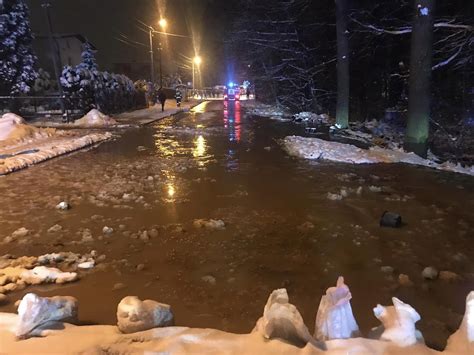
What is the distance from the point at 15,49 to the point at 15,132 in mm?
18313

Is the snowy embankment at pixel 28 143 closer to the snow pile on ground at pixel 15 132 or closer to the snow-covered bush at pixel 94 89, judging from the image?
the snow pile on ground at pixel 15 132

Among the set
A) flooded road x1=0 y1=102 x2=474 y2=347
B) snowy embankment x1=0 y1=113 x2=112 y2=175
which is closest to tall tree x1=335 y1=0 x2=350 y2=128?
snowy embankment x1=0 y1=113 x2=112 y2=175

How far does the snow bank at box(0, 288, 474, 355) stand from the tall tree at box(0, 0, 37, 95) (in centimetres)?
3139

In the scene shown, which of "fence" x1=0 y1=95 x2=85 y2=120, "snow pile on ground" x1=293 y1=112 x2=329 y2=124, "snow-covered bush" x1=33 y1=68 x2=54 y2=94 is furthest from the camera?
"snow-covered bush" x1=33 y1=68 x2=54 y2=94

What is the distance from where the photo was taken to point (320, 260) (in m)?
5.47

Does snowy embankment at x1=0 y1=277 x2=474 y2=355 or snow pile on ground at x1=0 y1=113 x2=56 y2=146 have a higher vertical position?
snow pile on ground at x1=0 y1=113 x2=56 y2=146

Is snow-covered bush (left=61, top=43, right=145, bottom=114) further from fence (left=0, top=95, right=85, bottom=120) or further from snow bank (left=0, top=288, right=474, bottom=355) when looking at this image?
snow bank (left=0, top=288, right=474, bottom=355)

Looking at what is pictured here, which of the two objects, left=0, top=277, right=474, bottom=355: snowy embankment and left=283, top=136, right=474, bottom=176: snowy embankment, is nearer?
left=0, top=277, right=474, bottom=355: snowy embankment

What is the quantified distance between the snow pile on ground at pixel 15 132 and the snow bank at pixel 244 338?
13267 millimetres

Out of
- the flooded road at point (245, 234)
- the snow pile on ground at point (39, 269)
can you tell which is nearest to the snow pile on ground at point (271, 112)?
the flooded road at point (245, 234)

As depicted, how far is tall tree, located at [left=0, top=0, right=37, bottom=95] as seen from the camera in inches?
1196

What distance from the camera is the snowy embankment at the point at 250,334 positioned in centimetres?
302

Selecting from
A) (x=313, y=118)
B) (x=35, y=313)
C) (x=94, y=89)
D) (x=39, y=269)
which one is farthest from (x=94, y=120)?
(x=35, y=313)

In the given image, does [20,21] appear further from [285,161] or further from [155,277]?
[155,277]
